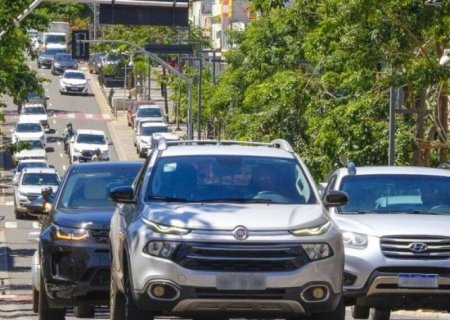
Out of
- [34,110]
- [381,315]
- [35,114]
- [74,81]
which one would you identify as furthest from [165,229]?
[74,81]

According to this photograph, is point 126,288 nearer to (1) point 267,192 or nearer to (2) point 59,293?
(1) point 267,192

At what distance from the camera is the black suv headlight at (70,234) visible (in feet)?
53.0

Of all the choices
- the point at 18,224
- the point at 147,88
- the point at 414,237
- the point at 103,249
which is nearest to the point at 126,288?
the point at 103,249

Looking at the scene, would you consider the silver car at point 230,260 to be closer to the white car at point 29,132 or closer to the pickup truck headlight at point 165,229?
the pickup truck headlight at point 165,229

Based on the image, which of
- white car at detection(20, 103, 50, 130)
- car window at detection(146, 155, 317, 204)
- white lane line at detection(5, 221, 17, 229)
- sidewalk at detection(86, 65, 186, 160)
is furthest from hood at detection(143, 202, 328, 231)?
white car at detection(20, 103, 50, 130)

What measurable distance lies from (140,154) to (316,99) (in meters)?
35.7

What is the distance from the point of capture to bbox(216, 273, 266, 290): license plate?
12672 mm

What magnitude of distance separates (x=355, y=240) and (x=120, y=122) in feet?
252

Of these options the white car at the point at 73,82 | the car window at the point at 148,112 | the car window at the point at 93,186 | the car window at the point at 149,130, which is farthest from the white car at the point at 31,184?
the white car at the point at 73,82

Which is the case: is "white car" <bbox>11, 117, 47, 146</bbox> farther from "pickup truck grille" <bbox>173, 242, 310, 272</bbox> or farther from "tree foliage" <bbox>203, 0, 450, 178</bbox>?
"pickup truck grille" <bbox>173, 242, 310, 272</bbox>

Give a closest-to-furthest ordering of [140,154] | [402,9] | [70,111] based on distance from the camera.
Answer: [402,9]
[140,154]
[70,111]

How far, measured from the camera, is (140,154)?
75250 mm

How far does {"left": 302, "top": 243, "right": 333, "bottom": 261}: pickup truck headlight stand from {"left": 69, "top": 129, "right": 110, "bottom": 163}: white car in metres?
55.6

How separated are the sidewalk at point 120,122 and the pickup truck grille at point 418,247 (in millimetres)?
58584
